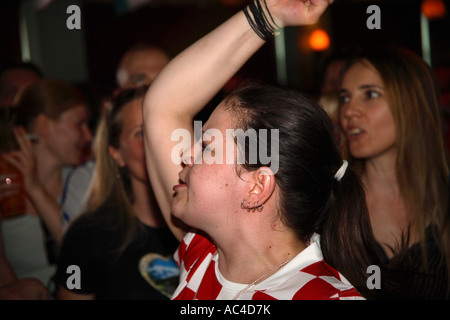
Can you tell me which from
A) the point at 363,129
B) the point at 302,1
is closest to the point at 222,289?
the point at 302,1

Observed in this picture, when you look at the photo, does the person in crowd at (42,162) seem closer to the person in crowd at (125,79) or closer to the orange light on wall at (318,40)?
the person in crowd at (125,79)

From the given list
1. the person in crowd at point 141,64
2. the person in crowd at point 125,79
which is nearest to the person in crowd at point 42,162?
the person in crowd at point 125,79

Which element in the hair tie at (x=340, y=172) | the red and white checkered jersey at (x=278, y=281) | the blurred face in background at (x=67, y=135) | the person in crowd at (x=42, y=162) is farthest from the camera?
the blurred face in background at (x=67, y=135)

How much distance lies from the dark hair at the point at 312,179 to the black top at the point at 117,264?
0.68 meters

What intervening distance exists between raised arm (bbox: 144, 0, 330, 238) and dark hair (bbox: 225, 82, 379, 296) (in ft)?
0.29

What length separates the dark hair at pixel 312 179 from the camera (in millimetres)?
1115

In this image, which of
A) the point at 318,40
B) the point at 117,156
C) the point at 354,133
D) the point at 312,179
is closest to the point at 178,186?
the point at 312,179

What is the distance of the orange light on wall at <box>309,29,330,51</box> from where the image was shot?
6.77 m

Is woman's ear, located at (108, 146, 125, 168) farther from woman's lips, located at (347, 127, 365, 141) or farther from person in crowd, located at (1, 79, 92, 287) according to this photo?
woman's lips, located at (347, 127, 365, 141)

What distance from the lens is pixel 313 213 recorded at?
120 cm

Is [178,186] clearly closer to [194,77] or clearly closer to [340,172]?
[194,77]

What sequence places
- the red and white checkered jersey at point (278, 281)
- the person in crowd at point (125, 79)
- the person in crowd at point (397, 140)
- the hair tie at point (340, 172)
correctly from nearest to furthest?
the red and white checkered jersey at point (278, 281) < the hair tie at point (340, 172) < the person in crowd at point (397, 140) < the person in crowd at point (125, 79)
